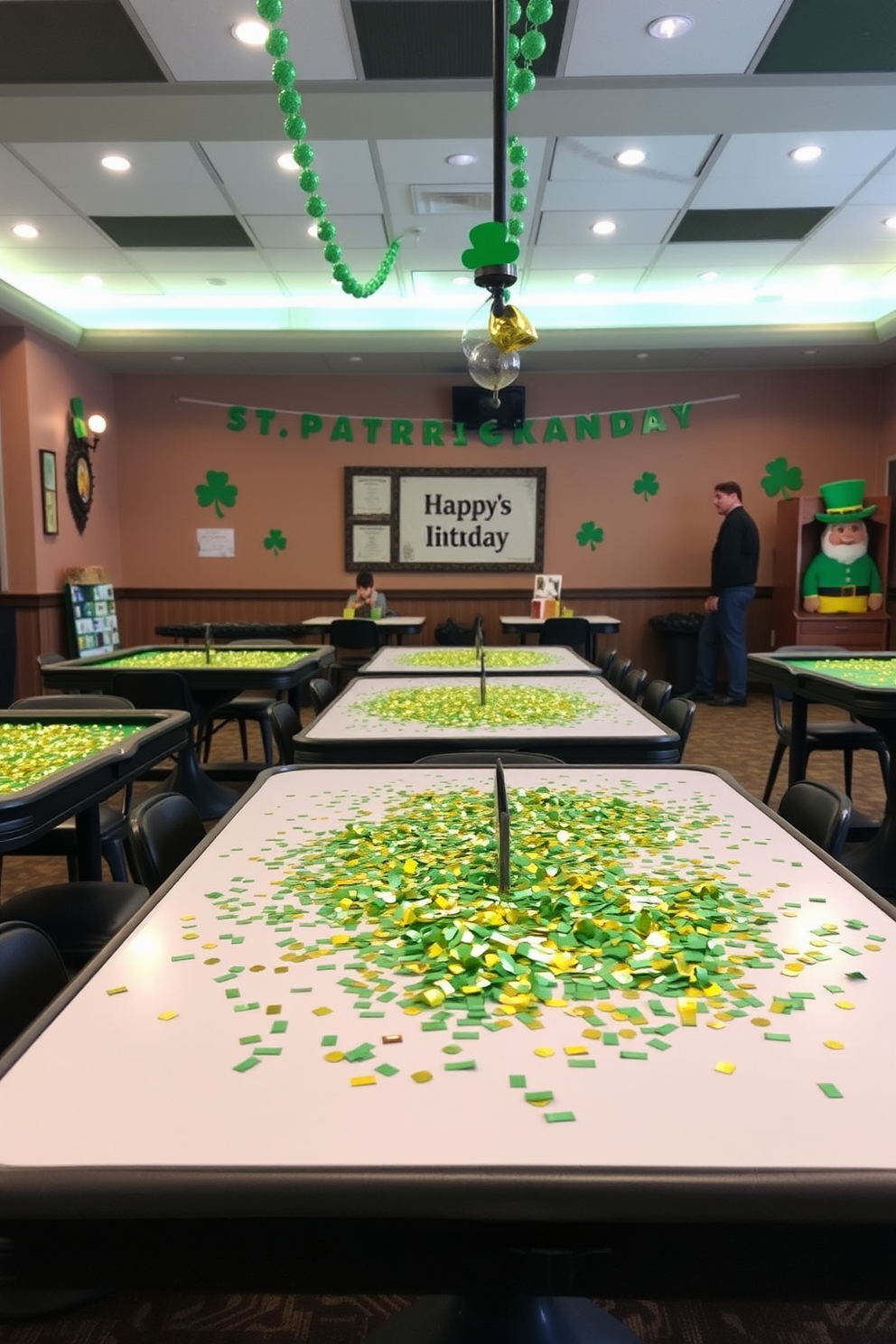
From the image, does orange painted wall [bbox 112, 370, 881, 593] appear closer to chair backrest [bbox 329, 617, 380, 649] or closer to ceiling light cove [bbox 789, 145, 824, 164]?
chair backrest [bbox 329, 617, 380, 649]

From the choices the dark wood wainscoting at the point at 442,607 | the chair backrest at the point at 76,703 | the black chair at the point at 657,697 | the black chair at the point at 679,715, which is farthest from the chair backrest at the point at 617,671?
the dark wood wainscoting at the point at 442,607

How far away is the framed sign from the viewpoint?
8789 millimetres

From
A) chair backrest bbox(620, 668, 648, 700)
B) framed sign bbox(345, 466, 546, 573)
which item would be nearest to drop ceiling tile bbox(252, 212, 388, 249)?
framed sign bbox(345, 466, 546, 573)

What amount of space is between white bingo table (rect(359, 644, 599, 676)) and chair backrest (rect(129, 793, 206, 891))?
6.95 ft

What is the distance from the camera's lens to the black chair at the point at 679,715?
2.90 m

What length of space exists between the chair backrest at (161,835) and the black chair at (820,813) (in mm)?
1189

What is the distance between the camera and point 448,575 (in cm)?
897

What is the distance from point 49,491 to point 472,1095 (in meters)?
7.53

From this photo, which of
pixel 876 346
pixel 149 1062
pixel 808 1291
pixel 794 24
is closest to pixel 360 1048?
pixel 149 1062

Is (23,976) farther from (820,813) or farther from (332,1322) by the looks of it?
(820,813)

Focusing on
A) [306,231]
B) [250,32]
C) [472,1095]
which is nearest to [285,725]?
[472,1095]

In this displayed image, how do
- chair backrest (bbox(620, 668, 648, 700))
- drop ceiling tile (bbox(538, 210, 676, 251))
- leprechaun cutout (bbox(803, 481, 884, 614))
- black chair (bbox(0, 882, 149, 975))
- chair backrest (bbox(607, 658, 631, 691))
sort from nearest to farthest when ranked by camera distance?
1. black chair (bbox(0, 882, 149, 975))
2. chair backrest (bbox(620, 668, 648, 700))
3. chair backrest (bbox(607, 658, 631, 691))
4. drop ceiling tile (bbox(538, 210, 676, 251))
5. leprechaun cutout (bbox(803, 481, 884, 614))

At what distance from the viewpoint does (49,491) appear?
24.4ft

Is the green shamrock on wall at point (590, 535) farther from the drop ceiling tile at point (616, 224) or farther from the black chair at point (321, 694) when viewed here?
the black chair at point (321, 694)
